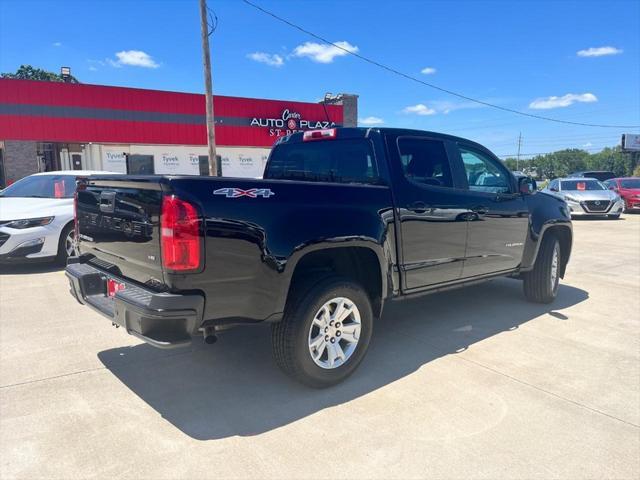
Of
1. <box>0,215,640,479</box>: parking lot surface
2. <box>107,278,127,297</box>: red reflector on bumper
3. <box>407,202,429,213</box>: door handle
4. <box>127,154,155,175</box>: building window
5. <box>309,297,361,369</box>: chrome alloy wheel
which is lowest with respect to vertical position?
<box>0,215,640,479</box>: parking lot surface

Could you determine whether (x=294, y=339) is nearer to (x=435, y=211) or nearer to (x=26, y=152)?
(x=435, y=211)

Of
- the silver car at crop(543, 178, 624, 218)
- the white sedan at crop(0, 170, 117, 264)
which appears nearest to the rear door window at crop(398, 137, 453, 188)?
the white sedan at crop(0, 170, 117, 264)

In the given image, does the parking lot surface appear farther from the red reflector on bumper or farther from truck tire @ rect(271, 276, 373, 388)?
the red reflector on bumper

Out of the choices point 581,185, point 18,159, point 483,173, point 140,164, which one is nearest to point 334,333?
point 483,173

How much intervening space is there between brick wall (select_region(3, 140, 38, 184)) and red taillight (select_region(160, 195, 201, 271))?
21888 mm

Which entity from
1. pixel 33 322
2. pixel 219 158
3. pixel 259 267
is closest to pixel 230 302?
pixel 259 267

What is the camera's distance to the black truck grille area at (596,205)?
17.2 metres

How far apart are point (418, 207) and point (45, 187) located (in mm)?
7140

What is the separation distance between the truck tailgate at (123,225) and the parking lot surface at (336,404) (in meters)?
0.92

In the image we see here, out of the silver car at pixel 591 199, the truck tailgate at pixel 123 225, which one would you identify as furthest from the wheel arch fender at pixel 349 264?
the silver car at pixel 591 199

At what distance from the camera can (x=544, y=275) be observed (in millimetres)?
5777

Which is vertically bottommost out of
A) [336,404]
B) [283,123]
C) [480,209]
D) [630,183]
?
[336,404]

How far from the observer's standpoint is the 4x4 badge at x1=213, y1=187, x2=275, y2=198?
2850 millimetres

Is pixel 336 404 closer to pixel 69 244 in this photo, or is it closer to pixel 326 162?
pixel 326 162
